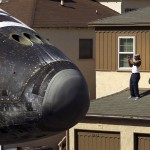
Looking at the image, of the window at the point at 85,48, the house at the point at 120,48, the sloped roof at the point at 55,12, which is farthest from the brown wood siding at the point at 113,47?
the window at the point at 85,48

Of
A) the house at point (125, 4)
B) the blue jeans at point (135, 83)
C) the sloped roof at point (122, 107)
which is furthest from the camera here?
the house at point (125, 4)

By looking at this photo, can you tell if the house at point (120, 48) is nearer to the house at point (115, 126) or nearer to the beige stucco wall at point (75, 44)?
the house at point (115, 126)

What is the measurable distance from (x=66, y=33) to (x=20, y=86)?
42.0m

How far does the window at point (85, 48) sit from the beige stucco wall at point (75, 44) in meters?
0.22

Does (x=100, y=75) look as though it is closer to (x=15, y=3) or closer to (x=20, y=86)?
(x=15, y=3)

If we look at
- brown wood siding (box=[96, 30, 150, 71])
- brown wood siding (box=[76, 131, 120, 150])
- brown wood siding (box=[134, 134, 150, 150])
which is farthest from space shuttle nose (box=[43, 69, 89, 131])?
brown wood siding (box=[96, 30, 150, 71])

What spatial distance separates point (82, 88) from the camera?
9875 mm

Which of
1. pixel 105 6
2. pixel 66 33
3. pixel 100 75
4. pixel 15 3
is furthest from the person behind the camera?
pixel 105 6

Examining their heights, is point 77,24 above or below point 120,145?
above

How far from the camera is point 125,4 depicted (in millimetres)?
60344

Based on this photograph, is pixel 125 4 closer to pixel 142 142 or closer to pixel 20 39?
pixel 142 142

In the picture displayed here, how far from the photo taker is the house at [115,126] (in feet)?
109

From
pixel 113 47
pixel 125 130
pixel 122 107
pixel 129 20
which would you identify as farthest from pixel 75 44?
pixel 125 130

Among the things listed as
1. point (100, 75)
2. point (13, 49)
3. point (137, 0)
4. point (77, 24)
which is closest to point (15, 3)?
point (77, 24)
